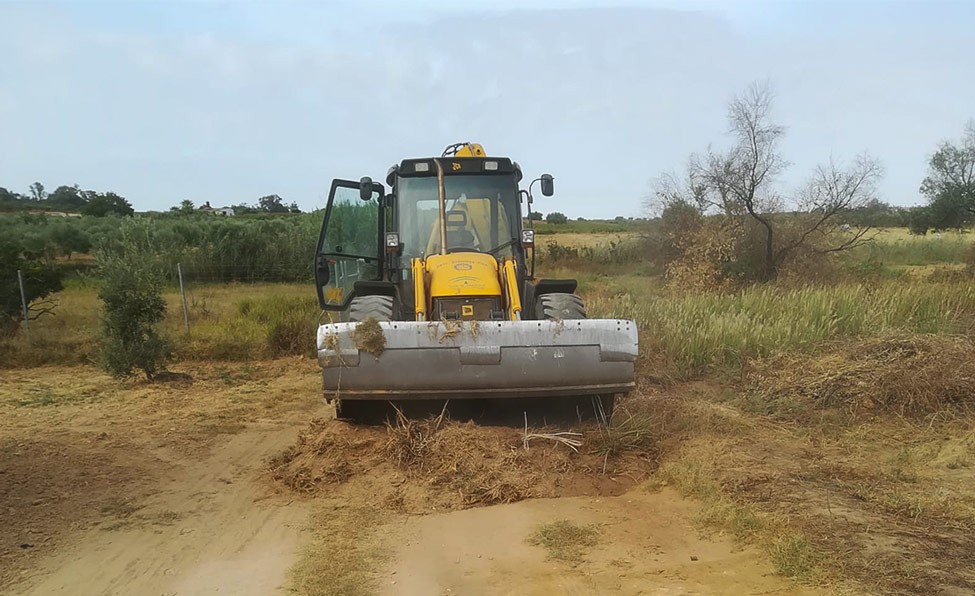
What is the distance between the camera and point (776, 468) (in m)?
5.45

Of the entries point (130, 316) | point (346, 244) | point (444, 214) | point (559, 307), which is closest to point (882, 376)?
point (559, 307)

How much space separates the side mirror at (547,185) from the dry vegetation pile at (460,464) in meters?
2.61

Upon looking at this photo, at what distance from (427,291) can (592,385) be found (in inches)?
70.4

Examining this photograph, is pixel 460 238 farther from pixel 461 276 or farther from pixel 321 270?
pixel 321 270

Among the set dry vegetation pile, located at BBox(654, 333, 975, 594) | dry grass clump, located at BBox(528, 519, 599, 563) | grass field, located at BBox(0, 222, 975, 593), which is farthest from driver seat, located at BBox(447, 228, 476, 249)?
dry grass clump, located at BBox(528, 519, 599, 563)

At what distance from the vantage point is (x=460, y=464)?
16.9 ft

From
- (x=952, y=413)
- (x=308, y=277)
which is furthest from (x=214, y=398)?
(x=308, y=277)

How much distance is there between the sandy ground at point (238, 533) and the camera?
3822mm

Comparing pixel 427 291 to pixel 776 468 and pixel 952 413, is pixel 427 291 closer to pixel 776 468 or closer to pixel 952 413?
pixel 776 468

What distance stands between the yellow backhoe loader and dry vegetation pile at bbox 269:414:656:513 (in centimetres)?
30

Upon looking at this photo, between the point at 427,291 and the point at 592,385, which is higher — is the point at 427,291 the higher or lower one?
the higher one

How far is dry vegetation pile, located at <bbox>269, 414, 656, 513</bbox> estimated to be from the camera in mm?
5008

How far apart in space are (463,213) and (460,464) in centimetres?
287

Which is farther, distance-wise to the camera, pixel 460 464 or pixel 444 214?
pixel 444 214
